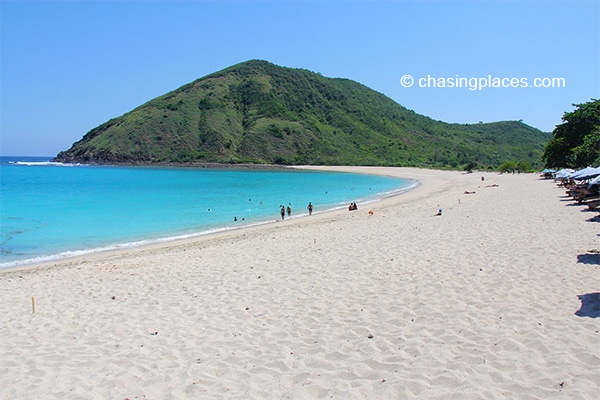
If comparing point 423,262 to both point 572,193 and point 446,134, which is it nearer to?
point 572,193

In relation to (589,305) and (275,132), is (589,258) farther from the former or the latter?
(275,132)

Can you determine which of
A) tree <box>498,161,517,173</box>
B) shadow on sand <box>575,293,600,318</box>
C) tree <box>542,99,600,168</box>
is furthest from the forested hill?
shadow on sand <box>575,293,600,318</box>

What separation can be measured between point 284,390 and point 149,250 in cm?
1348

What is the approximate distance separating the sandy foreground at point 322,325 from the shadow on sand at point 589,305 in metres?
0.03

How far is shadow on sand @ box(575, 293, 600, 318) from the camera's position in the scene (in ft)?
21.2

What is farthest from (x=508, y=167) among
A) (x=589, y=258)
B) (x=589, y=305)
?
(x=589, y=305)

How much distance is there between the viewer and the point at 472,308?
716 centimetres

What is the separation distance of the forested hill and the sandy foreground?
107 m

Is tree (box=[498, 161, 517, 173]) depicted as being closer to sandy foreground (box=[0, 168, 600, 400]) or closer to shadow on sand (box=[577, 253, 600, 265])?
sandy foreground (box=[0, 168, 600, 400])

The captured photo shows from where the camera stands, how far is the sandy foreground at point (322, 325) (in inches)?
197

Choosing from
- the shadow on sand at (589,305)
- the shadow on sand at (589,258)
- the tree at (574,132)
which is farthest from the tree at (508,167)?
the shadow on sand at (589,305)

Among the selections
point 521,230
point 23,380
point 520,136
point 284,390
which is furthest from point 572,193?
point 520,136

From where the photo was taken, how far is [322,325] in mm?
6887

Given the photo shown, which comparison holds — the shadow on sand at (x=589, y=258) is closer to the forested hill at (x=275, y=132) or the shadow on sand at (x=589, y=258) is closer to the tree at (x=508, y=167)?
the tree at (x=508, y=167)
